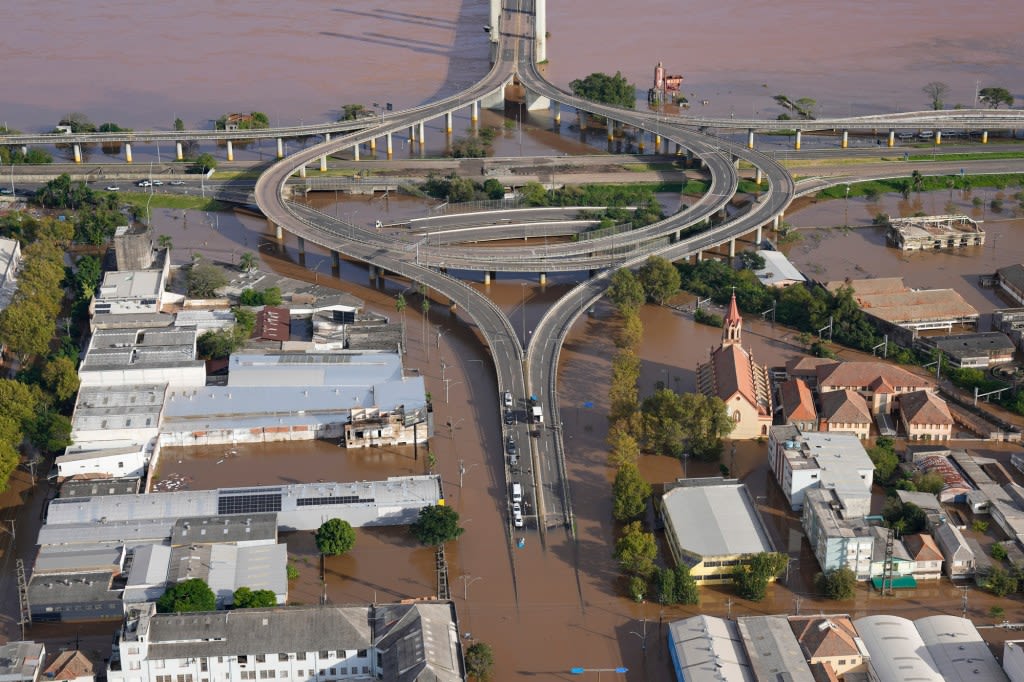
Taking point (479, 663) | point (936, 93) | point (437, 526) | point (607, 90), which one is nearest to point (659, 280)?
point (437, 526)

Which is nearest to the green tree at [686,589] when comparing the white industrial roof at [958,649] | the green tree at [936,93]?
the white industrial roof at [958,649]

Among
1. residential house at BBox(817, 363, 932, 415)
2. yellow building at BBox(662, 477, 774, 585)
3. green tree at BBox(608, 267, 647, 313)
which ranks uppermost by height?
green tree at BBox(608, 267, 647, 313)

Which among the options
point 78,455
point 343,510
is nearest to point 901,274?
point 343,510

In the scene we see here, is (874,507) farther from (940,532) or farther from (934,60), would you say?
(934,60)

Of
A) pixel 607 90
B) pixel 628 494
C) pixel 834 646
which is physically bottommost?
pixel 834 646

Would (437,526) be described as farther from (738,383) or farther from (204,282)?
(204,282)

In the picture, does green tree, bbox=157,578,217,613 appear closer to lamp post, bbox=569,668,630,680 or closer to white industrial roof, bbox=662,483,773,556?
lamp post, bbox=569,668,630,680

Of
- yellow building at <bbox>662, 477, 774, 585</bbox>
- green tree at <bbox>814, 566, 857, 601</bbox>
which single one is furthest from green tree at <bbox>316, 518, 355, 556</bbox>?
green tree at <bbox>814, 566, 857, 601</bbox>
